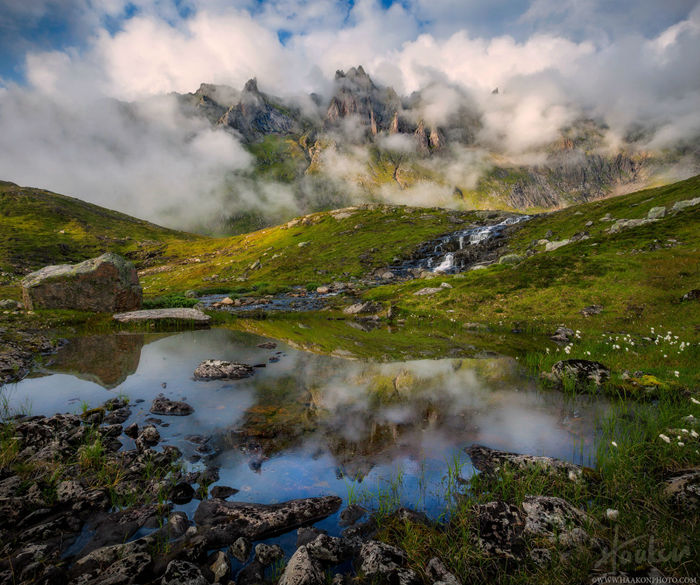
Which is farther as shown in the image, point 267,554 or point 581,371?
point 581,371

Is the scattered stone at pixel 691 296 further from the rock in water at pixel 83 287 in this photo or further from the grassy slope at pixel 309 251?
the grassy slope at pixel 309 251

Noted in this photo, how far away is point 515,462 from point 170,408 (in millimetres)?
11822

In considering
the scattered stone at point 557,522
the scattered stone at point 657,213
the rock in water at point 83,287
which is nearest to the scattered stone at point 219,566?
the scattered stone at point 557,522

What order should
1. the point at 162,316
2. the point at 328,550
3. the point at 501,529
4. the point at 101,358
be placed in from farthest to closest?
the point at 162,316, the point at 101,358, the point at 501,529, the point at 328,550

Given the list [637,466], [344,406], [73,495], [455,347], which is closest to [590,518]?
[637,466]

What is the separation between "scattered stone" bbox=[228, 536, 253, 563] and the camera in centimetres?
582

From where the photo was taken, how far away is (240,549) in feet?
19.4

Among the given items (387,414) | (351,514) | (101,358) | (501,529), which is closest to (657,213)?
(387,414)

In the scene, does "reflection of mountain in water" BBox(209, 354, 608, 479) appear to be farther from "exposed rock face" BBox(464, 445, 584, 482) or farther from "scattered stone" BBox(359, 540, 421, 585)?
"scattered stone" BBox(359, 540, 421, 585)

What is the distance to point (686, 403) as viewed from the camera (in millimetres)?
11391

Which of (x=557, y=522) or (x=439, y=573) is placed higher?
(x=557, y=522)

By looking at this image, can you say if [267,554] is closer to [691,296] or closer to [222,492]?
[222,492]

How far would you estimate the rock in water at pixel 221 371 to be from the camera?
16375 millimetres

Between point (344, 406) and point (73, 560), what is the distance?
8.54 meters
